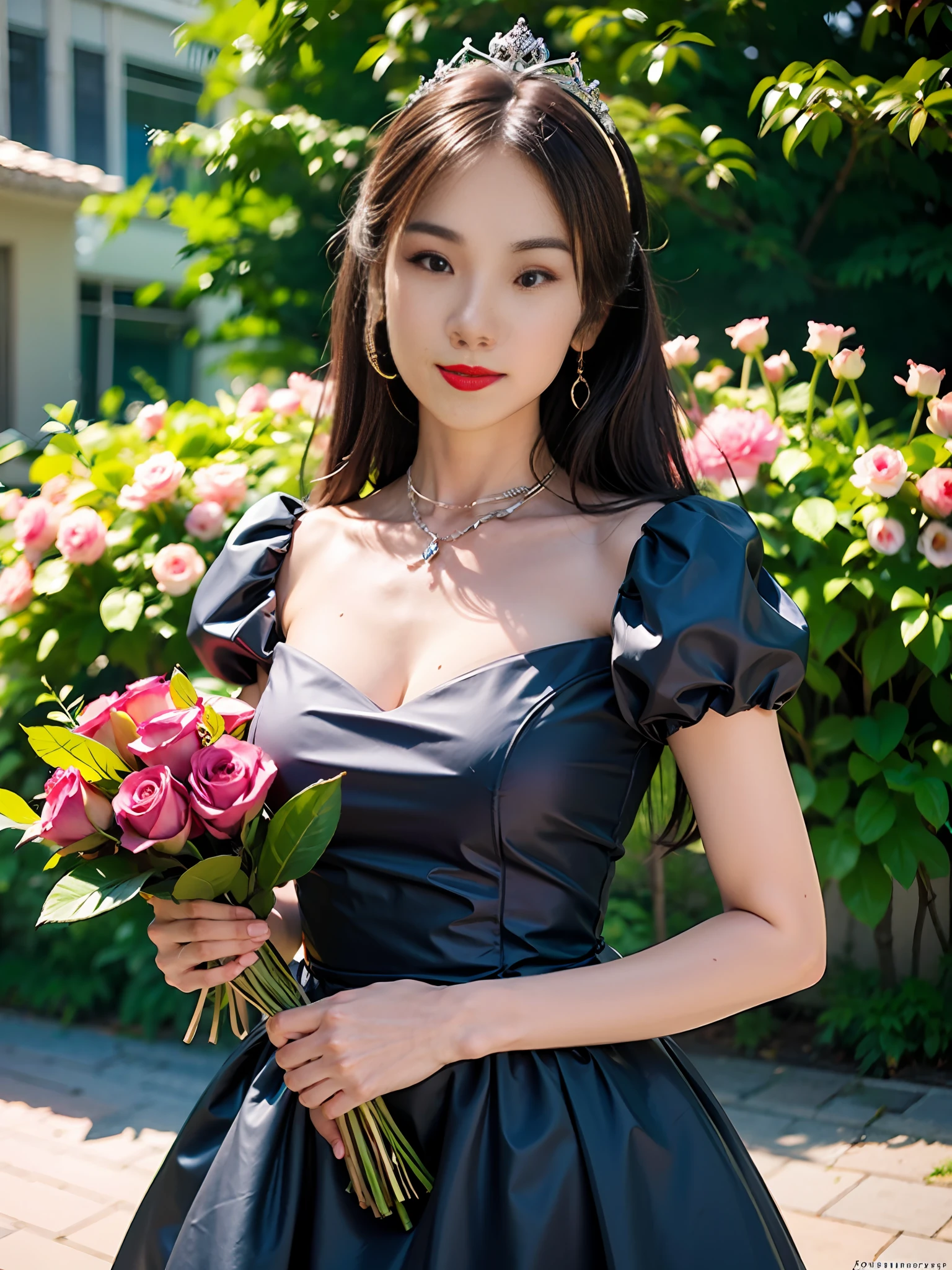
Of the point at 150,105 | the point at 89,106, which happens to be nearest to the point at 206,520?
the point at 89,106

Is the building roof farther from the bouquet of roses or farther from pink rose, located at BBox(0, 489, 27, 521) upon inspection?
the bouquet of roses

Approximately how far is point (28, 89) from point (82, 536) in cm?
816

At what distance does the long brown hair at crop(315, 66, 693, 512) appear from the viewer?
4.49 ft

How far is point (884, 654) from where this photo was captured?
2926 millimetres

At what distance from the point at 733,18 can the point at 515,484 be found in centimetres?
306

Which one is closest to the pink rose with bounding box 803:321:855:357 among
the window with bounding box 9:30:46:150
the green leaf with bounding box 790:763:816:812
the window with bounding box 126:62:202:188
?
the green leaf with bounding box 790:763:816:812

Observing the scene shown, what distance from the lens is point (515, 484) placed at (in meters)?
1.56

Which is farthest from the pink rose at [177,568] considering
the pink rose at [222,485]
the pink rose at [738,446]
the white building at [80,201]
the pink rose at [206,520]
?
the white building at [80,201]

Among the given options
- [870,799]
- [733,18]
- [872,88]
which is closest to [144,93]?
[733,18]

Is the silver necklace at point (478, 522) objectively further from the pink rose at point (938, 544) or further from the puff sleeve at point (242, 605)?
the pink rose at point (938, 544)

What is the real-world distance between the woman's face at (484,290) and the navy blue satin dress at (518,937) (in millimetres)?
232

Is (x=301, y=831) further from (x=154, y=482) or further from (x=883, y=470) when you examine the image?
(x=154, y=482)

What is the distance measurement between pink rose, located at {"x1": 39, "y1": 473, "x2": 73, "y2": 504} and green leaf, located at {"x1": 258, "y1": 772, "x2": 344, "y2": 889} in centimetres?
252

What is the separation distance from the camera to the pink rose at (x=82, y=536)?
10.5 ft
